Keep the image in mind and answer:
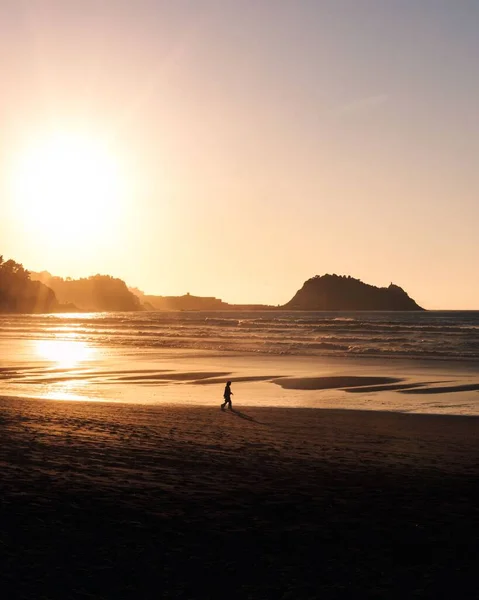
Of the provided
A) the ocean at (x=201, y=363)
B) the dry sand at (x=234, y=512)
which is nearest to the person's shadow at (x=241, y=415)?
the dry sand at (x=234, y=512)

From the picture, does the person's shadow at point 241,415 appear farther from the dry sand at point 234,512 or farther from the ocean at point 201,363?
the ocean at point 201,363

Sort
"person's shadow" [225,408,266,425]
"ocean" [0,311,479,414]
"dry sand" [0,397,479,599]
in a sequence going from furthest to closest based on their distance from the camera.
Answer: "ocean" [0,311,479,414] → "person's shadow" [225,408,266,425] → "dry sand" [0,397,479,599]

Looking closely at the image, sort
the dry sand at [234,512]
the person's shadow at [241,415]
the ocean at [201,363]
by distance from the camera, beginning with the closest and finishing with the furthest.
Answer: the dry sand at [234,512] < the person's shadow at [241,415] < the ocean at [201,363]

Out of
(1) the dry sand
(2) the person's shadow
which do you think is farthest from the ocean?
(1) the dry sand

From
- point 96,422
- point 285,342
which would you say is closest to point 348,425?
point 96,422

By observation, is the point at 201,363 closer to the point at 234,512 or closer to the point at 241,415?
the point at 241,415

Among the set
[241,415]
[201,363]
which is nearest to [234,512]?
[241,415]

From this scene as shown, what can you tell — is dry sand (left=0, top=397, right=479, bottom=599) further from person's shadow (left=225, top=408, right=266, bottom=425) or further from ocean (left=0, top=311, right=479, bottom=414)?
ocean (left=0, top=311, right=479, bottom=414)

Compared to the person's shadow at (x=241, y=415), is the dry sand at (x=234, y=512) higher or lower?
higher

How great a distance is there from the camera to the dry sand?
7.84m

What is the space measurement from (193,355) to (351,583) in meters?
45.9

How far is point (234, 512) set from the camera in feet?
34.8

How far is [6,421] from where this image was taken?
19234 mm

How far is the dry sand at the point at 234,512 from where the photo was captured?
7.84m
